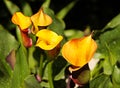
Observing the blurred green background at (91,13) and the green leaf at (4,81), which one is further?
the blurred green background at (91,13)

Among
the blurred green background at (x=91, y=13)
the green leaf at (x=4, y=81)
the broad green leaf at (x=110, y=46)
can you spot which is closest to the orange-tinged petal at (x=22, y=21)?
the green leaf at (x=4, y=81)

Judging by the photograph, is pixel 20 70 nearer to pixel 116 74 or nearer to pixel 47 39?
pixel 47 39

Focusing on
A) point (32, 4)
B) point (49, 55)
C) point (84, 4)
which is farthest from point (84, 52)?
point (84, 4)

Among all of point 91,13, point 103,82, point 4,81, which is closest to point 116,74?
point 103,82

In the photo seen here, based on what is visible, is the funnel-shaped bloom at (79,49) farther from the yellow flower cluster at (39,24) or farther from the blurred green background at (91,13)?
the blurred green background at (91,13)

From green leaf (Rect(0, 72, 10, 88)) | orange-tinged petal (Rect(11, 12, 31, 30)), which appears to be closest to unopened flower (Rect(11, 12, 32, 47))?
orange-tinged petal (Rect(11, 12, 31, 30))

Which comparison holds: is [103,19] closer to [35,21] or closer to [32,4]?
[32,4]
